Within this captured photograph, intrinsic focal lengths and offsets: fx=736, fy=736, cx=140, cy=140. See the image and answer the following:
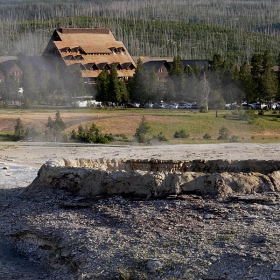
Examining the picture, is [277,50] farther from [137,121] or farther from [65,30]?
[137,121]

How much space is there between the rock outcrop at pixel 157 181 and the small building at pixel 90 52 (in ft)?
204

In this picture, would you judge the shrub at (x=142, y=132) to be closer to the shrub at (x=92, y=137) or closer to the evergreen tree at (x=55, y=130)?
the shrub at (x=92, y=137)

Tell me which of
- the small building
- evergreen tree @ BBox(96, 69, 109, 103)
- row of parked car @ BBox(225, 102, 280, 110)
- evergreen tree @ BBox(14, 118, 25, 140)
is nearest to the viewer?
evergreen tree @ BBox(14, 118, 25, 140)

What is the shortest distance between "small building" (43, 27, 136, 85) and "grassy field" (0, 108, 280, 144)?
27731mm

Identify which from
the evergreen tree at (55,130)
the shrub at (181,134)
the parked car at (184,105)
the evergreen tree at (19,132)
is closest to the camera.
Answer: the evergreen tree at (55,130)

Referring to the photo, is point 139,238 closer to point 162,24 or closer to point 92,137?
point 92,137

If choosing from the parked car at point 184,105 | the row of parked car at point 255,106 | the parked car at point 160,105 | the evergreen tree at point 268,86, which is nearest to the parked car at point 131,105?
the parked car at point 160,105

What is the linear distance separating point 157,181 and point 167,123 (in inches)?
1332

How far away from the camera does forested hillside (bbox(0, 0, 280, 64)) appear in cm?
10538

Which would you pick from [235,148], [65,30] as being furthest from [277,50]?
[235,148]

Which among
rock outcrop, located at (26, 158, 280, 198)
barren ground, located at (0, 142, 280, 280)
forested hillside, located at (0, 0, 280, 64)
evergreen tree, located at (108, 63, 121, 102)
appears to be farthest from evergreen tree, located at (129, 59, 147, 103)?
barren ground, located at (0, 142, 280, 280)

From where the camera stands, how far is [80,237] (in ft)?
37.9

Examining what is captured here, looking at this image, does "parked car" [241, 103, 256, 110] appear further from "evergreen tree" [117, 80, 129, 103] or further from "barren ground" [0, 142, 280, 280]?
"barren ground" [0, 142, 280, 280]

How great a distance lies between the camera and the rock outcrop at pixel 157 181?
13102mm
